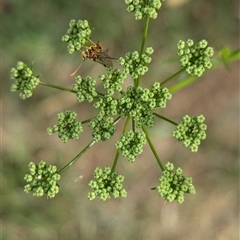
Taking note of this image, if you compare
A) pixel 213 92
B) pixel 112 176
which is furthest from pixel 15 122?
pixel 112 176

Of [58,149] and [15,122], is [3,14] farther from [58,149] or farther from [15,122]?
[58,149]

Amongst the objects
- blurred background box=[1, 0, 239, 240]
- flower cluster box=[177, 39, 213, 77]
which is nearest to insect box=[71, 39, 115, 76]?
flower cluster box=[177, 39, 213, 77]

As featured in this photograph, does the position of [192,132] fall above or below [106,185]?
above

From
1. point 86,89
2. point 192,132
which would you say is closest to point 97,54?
point 86,89

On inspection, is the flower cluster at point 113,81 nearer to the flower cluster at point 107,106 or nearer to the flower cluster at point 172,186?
the flower cluster at point 107,106

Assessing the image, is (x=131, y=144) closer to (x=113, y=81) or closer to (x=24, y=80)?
(x=113, y=81)

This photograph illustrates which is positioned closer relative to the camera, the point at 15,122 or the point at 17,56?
the point at 17,56
